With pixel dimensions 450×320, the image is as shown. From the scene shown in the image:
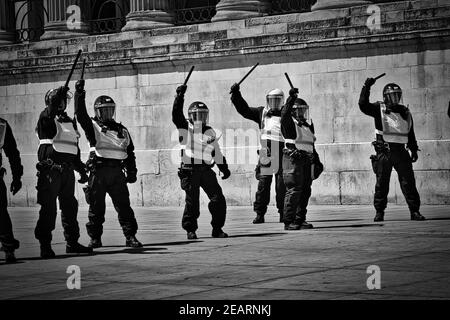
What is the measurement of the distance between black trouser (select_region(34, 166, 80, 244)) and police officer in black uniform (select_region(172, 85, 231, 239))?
2050mm

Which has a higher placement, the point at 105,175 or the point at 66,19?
the point at 66,19

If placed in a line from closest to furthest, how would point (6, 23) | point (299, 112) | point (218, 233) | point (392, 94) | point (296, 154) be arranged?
point (218, 233) → point (296, 154) → point (299, 112) → point (392, 94) → point (6, 23)

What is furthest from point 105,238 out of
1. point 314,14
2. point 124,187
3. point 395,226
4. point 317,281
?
point 314,14

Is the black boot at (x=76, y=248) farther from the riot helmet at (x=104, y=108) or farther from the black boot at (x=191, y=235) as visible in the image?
the black boot at (x=191, y=235)

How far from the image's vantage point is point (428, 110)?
21047 mm

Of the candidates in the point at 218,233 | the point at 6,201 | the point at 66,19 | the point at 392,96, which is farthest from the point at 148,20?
the point at 6,201

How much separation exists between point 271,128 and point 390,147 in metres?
1.94

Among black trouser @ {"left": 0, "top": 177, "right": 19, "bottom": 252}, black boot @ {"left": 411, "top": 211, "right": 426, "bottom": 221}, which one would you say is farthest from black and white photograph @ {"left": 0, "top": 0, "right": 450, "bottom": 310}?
black boot @ {"left": 411, "top": 211, "right": 426, "bottom": 221}

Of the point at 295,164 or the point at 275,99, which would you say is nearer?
the point at 295,164

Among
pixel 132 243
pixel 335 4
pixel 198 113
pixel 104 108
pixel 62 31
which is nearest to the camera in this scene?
pixel 132 243

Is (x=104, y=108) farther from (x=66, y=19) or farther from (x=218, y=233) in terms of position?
(x=66, y=19)

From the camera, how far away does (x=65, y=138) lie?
13781mm
